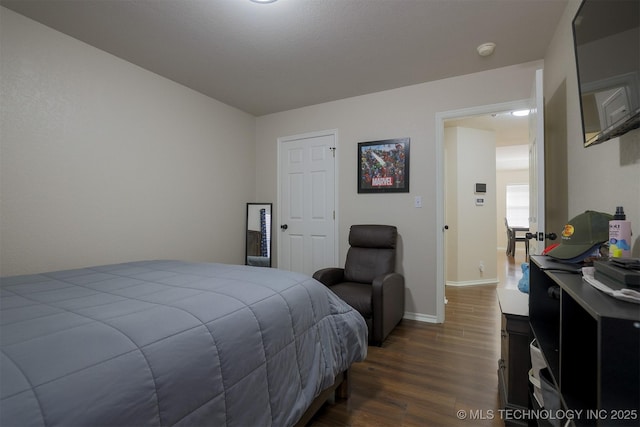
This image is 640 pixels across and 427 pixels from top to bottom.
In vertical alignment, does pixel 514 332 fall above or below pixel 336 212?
below

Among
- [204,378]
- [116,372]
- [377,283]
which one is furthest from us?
[377,283]

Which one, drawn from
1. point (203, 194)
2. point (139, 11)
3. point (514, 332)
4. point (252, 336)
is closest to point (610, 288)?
point (514, 332)

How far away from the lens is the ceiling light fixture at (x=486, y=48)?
235cm

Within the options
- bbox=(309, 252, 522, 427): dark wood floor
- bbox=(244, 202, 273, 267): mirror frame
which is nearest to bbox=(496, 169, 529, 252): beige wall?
bbox=(309, 252, 522, 427): dark wood floor

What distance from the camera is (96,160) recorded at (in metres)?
2.44

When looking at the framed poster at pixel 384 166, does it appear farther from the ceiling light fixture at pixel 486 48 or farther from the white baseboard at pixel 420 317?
the white baseboard at pixel 420 317

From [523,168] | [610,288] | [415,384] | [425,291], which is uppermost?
[523,168]

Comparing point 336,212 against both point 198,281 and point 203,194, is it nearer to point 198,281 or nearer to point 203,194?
point 203,194

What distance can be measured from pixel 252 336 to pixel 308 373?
1.48 ft

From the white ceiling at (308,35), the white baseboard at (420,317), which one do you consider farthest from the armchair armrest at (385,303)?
the white ceiling at (308,35)

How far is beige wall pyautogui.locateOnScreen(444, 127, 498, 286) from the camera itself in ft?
15.1

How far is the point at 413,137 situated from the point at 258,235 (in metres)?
2.34

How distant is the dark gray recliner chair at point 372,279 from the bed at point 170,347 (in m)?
0.79

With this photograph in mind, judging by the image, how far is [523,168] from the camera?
8.47 m
